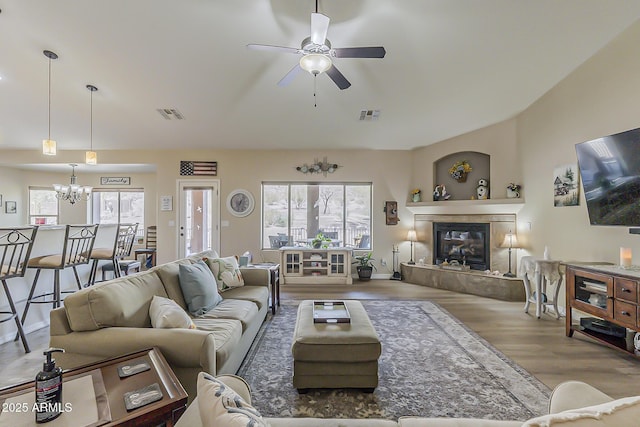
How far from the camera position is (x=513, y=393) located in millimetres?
2184

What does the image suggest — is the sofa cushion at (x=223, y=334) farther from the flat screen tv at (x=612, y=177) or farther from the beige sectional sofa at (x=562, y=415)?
the flat screen tv at (x=612, y=177)

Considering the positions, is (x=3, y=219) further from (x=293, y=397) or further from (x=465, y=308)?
(x=465, y=308)

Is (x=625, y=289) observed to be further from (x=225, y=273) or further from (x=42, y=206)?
(x=42, y=206)

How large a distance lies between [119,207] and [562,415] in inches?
366

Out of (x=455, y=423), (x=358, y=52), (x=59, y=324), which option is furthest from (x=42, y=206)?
(x=455, y=423)

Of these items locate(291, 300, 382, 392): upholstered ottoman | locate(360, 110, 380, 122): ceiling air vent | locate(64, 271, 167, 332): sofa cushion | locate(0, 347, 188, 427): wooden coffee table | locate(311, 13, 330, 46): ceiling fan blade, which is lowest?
locate(291, 300, 382, 392): upholstered ottoman

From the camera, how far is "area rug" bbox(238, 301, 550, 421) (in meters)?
1.99

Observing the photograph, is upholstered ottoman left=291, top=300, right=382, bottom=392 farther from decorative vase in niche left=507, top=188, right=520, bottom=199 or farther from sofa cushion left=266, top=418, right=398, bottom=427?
decorative vase in niche left=507, top=188, right=520, bottom=199

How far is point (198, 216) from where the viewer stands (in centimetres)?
639

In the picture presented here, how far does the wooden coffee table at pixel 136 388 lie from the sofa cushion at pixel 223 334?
523 millimetres

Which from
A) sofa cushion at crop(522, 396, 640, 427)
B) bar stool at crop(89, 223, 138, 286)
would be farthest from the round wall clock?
sofa cushion at crop(522, 396, 640, 427)

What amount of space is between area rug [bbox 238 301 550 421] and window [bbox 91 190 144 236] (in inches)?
250

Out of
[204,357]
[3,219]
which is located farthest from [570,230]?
[3,219]

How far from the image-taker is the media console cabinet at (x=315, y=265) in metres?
5.87
